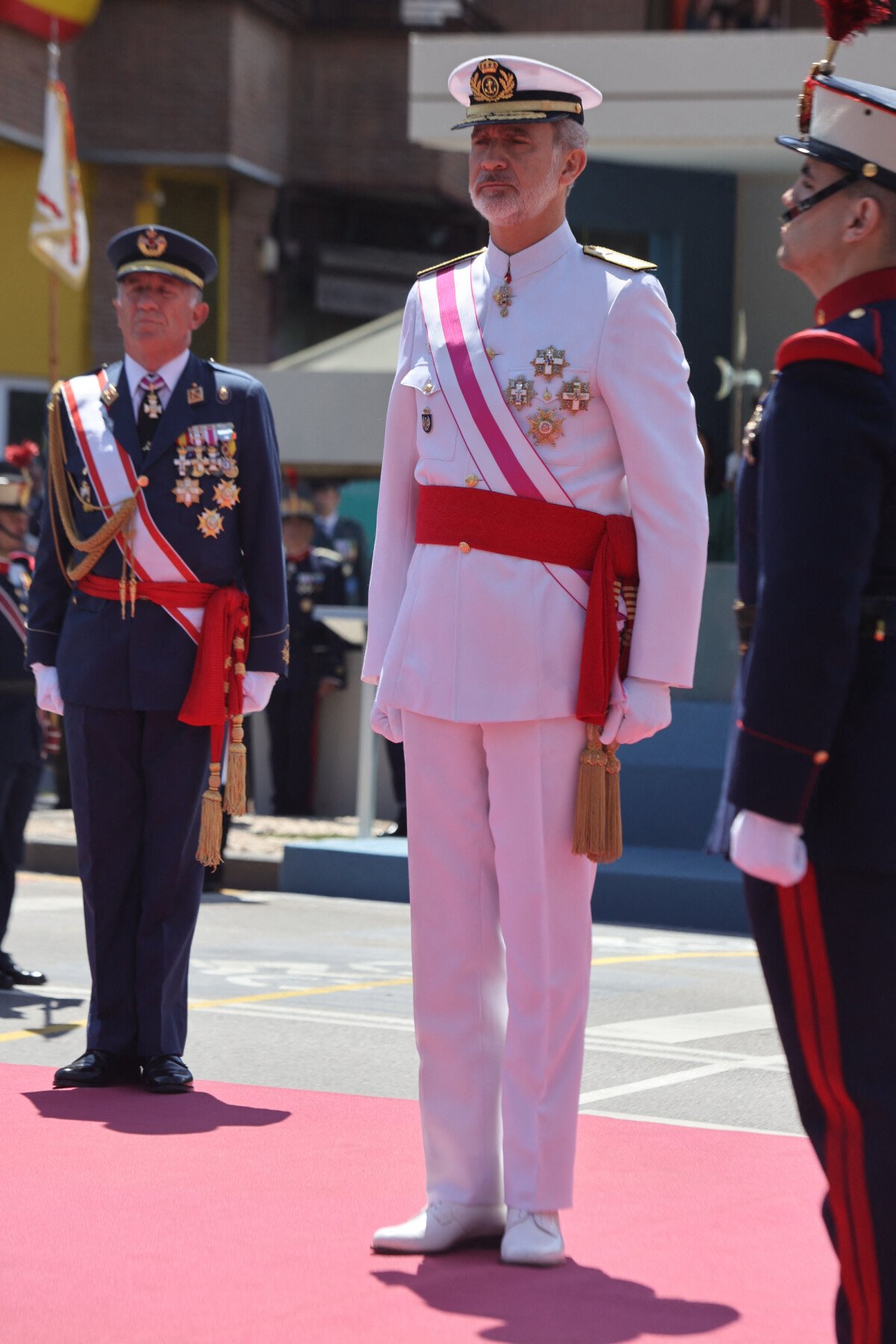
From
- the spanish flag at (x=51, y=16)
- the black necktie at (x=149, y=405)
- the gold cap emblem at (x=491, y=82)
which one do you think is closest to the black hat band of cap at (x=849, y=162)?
the gold cap emblem at (x=491, y=82)

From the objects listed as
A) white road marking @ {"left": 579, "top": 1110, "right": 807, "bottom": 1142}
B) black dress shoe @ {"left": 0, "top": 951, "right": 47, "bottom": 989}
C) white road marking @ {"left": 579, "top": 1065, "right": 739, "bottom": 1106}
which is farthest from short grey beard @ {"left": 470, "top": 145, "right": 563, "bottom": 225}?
black dress shoe @ {"left": 0, "top": 951, "right": 47, "bottom": 989}

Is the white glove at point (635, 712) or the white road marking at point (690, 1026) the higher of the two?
the white glove at point (635, 712)

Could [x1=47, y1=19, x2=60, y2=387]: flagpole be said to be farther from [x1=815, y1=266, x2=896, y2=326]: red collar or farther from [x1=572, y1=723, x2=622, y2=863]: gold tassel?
[x1=815, y1=266, x2=896, y2=326]: red collar

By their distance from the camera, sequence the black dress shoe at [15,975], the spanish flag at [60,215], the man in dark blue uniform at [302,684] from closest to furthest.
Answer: the black dress shoe at [15,975] < the man in dark blue uniform at [302,684] < the spanish flag at [60,215]

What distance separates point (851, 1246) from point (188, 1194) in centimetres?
185

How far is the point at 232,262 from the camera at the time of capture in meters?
25.1

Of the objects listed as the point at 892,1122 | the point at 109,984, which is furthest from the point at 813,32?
the point at 892,1122

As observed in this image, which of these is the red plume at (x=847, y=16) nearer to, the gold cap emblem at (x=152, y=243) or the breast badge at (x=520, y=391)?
the breast badge at (x=520, y=391)

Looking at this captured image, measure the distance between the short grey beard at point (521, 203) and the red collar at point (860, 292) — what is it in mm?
1069

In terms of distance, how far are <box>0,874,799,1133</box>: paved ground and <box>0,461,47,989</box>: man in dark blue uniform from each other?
44cm

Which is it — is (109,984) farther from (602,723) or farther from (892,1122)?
(892,1122)

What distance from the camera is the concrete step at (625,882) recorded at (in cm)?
1095

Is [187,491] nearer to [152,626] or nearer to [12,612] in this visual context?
[152,626]

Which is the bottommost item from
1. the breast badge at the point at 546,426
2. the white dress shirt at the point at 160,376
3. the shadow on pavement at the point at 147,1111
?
the shadow on pavement at the point at 147,1111
